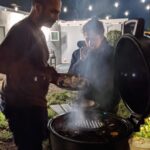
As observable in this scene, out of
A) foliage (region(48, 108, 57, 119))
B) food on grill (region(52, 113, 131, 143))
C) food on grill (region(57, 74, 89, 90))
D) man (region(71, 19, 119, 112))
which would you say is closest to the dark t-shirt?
food on grill (region(57, 74, 89, 90))

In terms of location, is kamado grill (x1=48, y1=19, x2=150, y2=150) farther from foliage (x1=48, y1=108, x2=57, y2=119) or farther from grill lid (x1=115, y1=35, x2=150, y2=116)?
foliage (x1=48, y1=108, x2=57, y2=119)

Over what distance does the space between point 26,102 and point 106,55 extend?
1616 millimetres

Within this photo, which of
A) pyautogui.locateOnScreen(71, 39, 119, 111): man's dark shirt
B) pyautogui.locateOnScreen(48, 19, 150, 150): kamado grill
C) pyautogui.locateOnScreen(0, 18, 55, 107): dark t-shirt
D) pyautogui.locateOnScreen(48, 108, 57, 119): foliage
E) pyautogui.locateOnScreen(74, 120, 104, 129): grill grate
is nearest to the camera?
pyautogui.locateOnScreen(48, 19, 150, 150): kamado grill

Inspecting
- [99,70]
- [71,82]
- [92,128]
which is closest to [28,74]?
[71,82]

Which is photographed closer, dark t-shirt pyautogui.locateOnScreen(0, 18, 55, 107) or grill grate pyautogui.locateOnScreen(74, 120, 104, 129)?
dark t-shirt pyautogui.locateOnScreen(0, 18, 55, 107)

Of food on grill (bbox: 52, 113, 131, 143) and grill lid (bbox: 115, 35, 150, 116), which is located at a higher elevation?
grill lid (bbox: 115, 35, 150, 116)

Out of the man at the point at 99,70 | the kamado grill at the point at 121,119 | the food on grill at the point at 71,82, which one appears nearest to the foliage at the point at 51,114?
the man at the point at 99,70

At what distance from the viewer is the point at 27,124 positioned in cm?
297

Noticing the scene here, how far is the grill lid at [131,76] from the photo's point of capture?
2670 mm

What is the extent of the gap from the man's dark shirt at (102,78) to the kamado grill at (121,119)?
0.58 meters

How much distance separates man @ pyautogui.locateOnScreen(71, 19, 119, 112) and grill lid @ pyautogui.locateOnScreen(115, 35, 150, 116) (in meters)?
0.85

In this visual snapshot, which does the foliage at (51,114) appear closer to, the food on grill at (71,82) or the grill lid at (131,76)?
the food on grill at (71,82)

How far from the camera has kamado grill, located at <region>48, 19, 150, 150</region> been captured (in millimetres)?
2455

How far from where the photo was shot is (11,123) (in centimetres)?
305
